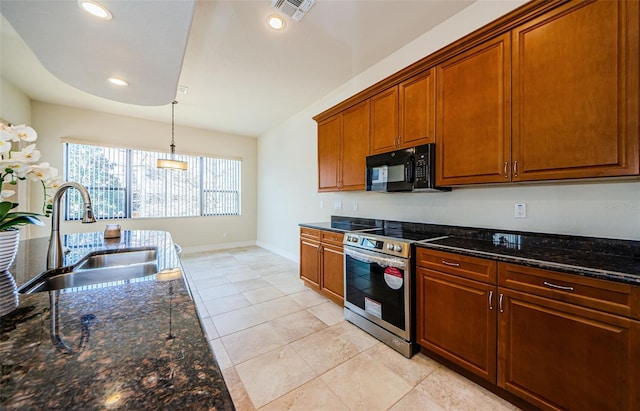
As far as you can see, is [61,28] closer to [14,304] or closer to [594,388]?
[14,304]

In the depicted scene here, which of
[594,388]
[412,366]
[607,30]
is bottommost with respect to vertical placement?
[412,366]

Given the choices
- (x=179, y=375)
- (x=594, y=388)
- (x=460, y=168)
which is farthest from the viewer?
(x=460, y=168)

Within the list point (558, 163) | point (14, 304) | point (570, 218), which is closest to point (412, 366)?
point (570, 218)

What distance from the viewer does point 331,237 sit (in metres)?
2.86

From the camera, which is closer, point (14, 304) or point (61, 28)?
point (14, 304)

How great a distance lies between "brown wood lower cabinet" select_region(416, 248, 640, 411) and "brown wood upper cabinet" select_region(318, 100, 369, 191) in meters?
1.42

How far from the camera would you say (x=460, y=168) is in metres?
2.00

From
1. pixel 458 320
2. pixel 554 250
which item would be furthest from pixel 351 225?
pixel 554 250

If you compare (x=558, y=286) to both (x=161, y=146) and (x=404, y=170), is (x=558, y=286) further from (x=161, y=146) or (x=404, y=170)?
(x=161, y=146)

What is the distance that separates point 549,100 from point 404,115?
3.48ft

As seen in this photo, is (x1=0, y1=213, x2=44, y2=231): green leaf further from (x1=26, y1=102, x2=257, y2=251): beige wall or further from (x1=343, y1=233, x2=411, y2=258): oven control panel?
(x1=26, y1=102, x2=257, y2=251): beige wall

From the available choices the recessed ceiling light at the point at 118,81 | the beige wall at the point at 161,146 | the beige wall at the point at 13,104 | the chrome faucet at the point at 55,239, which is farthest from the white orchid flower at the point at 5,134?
the beige wall at the point at 161,146

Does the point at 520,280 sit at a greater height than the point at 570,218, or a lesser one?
lesser

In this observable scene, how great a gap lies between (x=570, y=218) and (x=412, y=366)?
1.53 meters
